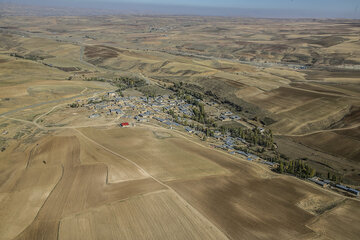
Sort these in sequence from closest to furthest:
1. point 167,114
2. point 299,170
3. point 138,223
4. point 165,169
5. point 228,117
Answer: point 138,223 < point 165,169 < point 299,170 < point 167,114 < point 228,117

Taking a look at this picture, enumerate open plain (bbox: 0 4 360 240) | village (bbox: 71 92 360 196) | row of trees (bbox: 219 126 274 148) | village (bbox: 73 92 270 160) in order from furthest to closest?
village (bbox: 73 92 270 160)
row of trees (bbox: 219 126 274 148)
village (bbox: 71 92 360 196)
open plain (bbox: 0 4 360 240)

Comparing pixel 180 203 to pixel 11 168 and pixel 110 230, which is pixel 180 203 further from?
pixel 11 168

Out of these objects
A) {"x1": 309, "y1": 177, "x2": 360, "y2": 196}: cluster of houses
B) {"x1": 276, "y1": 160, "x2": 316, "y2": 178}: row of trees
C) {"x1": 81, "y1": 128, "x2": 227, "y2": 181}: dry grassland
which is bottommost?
{"x1": 309, "y1": 177, "x2": 360, "y2": 196}: cluster of houses

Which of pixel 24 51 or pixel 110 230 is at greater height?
pixel 24 51

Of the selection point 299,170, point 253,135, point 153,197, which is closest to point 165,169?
point 153,197

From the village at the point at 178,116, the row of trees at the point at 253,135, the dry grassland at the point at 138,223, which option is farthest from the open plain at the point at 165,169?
the row of trees at the point at 253,135

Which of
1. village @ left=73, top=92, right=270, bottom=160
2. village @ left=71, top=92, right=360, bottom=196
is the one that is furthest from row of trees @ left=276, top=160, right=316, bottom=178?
village @ left=73, top=92, right=270, bottom=160

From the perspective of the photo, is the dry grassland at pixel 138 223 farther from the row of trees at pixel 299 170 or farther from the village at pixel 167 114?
the village at pixel 167 114

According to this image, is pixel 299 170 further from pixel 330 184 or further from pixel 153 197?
pixel 153 197

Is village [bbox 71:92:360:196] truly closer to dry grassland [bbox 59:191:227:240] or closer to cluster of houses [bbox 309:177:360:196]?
cluster of houses [bbox 309:177:360:196]

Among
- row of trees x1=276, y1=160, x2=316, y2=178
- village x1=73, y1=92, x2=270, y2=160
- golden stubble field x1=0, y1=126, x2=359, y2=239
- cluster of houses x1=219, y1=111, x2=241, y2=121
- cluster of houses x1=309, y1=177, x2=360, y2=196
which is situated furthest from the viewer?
cluster of houses x1=219, y1=111, x2=241, y2=121

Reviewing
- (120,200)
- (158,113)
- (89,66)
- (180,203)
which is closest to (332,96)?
(158,113)
